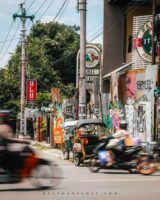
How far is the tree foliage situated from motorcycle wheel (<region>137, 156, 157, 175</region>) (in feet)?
117

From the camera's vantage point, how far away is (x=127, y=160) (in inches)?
693

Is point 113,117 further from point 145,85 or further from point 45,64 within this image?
point 45,64

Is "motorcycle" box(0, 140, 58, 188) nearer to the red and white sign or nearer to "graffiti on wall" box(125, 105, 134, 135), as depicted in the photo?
"graffiti on wall" box(125, 105, 134, 135)

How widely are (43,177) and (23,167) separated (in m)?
0.50

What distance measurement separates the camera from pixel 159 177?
52.0ft

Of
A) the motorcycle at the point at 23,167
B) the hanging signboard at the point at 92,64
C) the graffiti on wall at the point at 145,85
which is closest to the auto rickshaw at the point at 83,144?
the graffiti on wall at the point at 145,85

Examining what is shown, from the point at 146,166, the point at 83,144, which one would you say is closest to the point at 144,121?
the point at 83,144

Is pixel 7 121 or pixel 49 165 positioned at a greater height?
pixel 7 121

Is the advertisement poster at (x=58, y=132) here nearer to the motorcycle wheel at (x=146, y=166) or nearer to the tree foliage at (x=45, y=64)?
the motorcycle wheel at (x=146, y=166)

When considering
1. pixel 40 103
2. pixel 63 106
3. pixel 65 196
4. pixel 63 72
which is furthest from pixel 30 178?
pixel 63 72

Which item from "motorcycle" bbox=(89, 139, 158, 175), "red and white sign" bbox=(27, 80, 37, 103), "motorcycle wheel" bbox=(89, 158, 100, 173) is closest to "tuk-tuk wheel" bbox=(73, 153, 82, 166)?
"motorcycle wheel" bbox=(89, 158, 100, 173)

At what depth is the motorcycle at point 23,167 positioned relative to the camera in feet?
40.1

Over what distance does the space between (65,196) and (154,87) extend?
39.3 ft

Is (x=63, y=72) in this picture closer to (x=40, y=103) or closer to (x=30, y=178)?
(x=40, y=103)
